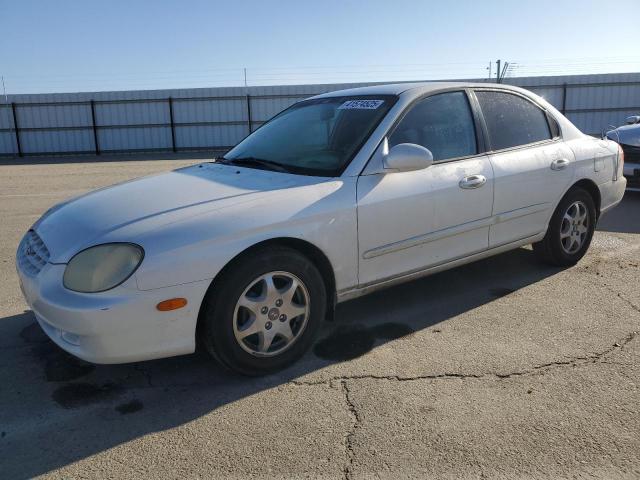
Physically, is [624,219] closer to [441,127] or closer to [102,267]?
[441,127]

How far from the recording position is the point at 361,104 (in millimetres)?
3818

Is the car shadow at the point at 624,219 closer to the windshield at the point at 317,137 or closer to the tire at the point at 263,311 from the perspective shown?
the windshield at the point at 317,137

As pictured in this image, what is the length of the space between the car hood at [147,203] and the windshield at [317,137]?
6.5 inches

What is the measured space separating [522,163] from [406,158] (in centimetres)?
131

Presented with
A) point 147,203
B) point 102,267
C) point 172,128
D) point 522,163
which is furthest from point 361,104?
point 172,128

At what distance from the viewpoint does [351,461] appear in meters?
2.34

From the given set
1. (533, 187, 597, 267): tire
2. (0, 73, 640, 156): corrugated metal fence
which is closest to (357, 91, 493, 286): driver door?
(533, 187, 597, 267): tire

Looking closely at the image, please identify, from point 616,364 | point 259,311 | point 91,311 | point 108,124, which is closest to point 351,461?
point 259,311

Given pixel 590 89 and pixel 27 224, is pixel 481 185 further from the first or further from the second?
pixel 590 89

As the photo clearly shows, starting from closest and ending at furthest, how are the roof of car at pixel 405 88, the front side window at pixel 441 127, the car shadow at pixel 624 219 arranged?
the front side window at pixel 441 127, the roof of car at pixel 405 88, the car shadow at pixel 624 219

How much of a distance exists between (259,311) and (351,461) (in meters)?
0.95

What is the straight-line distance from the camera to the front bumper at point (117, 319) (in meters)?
2.61

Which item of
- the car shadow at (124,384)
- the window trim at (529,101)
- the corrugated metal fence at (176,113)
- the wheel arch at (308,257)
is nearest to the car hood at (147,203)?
the wheel arch at (308,257)

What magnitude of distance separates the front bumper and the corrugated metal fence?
20.3m
